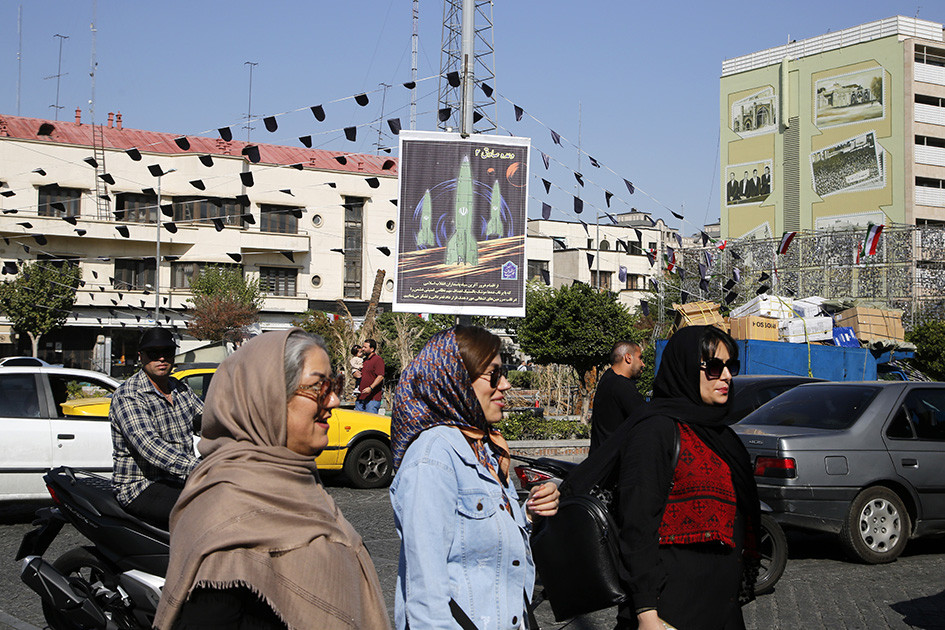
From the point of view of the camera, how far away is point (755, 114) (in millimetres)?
77375

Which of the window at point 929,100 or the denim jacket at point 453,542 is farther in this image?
the window at point 929,100

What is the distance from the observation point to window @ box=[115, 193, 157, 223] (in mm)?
54000

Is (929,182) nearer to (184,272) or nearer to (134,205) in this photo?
(184,272)

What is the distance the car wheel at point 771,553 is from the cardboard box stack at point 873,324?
1576 cm

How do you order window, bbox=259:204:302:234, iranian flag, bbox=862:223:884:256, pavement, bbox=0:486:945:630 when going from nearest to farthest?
pavement, bbox=0:486:945:630 → iranian flag, bbox=862:223:884:256 → window, bbox=259:204:302:234

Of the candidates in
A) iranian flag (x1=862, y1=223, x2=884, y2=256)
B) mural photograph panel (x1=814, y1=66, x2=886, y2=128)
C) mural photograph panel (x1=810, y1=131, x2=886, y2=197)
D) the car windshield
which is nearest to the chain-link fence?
iranian flag (x1=862, y1=223, x2=884, y2=256)

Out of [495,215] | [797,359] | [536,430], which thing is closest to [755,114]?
[797,359]

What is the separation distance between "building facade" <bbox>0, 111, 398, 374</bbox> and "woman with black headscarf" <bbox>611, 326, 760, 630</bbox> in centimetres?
4385

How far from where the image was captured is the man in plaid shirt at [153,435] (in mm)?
4816

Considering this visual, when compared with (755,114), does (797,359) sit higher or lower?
lower

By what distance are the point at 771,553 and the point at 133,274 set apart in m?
52.5

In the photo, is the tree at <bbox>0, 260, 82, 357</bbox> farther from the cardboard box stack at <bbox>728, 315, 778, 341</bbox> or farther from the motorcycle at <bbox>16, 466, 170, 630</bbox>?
the motorcycle at <bbox>16, 466, 170, 630</bbox>

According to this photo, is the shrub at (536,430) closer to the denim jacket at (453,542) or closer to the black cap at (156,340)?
the black cap at (156,340)

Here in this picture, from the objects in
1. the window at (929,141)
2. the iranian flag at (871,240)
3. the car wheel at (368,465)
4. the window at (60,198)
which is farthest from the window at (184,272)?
the window at (929,141)
